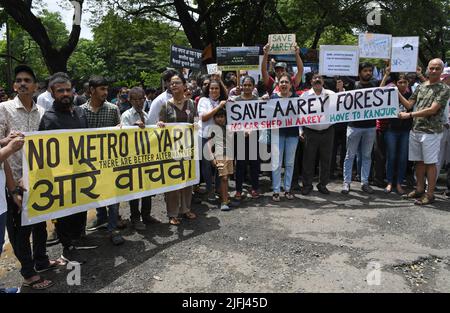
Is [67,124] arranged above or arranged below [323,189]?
above

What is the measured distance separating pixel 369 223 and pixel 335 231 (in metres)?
0.64

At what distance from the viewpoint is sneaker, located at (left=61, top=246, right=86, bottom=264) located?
4.40 metres

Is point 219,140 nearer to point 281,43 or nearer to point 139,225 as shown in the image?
point 139,225

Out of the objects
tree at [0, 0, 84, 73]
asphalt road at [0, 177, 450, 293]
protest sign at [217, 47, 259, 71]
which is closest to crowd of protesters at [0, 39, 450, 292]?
asphalt road at [0, 177, 450, 293]

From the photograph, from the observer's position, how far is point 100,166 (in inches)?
182


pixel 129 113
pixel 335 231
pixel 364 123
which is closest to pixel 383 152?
pixel 364 123

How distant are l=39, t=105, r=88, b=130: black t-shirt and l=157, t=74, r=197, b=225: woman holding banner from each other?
3.58 feet

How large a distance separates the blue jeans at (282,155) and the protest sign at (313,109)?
0.81 feet

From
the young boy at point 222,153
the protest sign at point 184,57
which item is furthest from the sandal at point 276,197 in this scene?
the protest sign at point 184,57

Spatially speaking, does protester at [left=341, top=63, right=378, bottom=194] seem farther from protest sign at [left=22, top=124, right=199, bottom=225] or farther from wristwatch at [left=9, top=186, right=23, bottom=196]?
wristwatch at [left=9, top=186, right=23, bottom=196]

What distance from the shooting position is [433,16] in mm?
17844

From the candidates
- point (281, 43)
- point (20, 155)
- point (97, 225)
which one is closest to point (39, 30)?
point (281, 43)

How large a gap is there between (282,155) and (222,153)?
1194 mm
